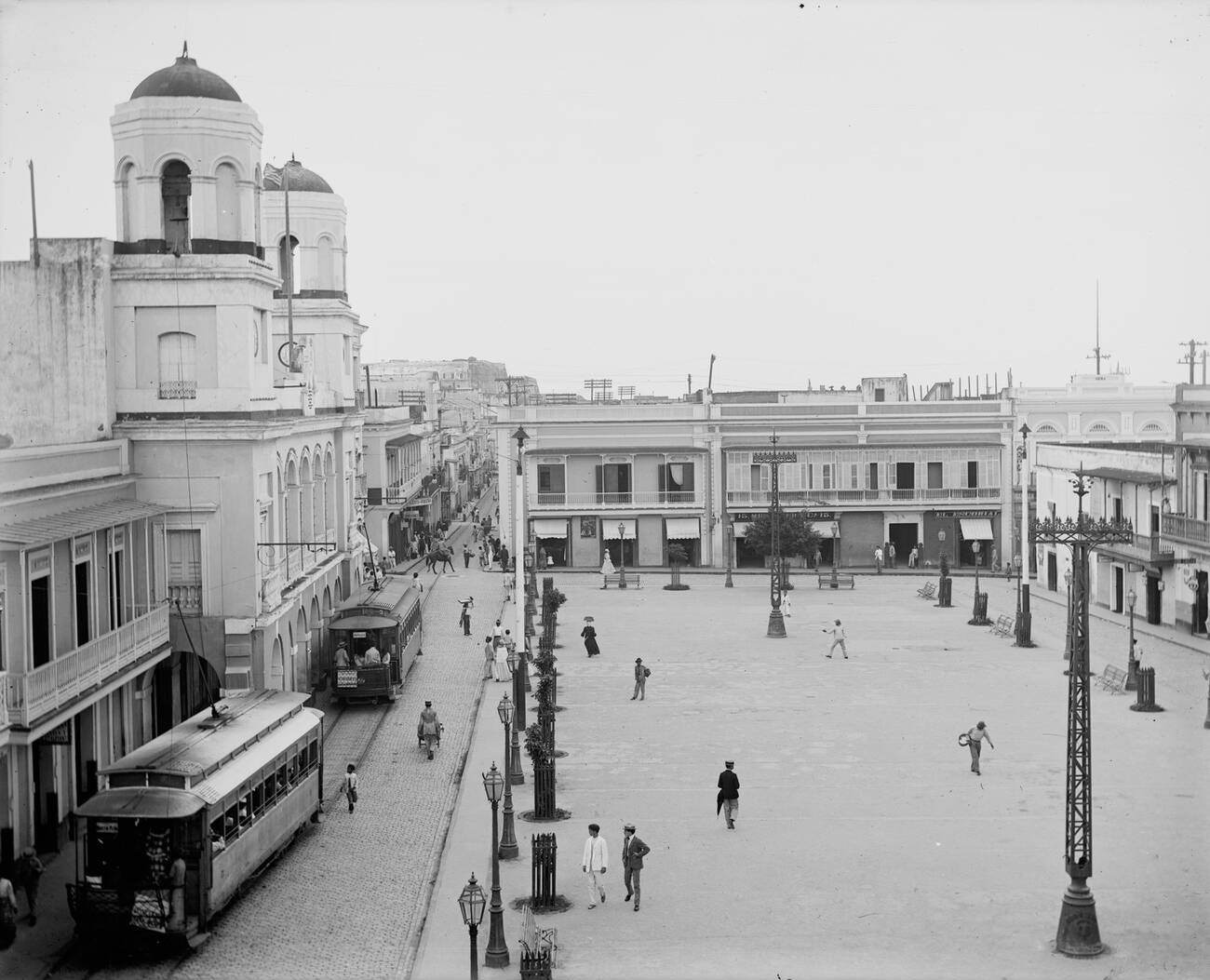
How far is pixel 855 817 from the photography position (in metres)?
23.2

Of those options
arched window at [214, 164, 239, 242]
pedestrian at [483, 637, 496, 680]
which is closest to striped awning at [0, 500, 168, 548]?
arched window at [214, 164, 239, 242]

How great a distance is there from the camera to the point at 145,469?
1120 inches

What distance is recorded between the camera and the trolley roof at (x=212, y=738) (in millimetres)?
18141

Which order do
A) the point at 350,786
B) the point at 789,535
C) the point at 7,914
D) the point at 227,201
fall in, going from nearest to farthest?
1. the point at 7,914
2. the point at 350,786
3. the point at 227,201
4. the point at 789,535

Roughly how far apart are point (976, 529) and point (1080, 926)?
4846cm

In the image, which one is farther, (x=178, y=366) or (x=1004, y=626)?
(x=1004, y=626)

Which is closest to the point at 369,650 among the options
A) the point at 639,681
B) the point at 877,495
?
the point at 639,681

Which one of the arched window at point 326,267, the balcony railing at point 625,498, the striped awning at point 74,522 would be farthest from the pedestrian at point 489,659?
the balcony railing at point 625,498

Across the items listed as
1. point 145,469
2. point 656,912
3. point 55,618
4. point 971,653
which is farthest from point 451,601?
point 656,912

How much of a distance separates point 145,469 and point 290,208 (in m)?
20.2

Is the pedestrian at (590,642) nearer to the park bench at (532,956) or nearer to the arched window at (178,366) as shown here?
the arched window at (178,366)

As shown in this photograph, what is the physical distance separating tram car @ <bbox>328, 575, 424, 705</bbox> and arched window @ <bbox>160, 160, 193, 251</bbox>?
977 cm

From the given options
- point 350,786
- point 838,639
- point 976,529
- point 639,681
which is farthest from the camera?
point 976,529

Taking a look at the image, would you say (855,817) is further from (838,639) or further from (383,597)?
(383,597)
